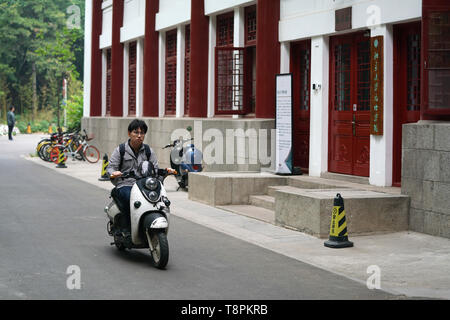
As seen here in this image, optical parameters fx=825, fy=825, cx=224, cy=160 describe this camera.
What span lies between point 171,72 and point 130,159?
16033 mm

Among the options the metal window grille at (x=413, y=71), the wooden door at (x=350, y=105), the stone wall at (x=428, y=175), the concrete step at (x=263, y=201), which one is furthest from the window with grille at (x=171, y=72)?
the stone wall at (x=428, y=175)

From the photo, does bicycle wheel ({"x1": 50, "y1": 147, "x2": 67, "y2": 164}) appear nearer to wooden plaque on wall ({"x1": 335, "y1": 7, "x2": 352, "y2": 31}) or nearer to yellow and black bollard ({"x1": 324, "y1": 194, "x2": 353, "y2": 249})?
wooden plaque on wall ({"x1": 335, "y1": 7, "x2": 352, "y2": 31})

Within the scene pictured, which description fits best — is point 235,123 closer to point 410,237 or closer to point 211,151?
point 211,151

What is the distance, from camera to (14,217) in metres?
13.5

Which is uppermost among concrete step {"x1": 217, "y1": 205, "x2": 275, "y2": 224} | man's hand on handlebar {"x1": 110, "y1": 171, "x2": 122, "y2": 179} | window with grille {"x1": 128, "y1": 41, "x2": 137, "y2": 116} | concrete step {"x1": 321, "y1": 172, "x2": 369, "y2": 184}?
window with grille {"x1": 128, "y1": 41, "x2": 137, "y2": 116}

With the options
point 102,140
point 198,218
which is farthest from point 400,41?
point 102,140

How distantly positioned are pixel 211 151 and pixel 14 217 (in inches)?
280

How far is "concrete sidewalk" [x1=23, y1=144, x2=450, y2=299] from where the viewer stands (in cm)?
880

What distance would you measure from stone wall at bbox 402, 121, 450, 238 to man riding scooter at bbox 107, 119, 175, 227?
4082mm

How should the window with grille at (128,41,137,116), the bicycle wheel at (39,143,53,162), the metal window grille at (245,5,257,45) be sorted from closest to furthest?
the metal window grille at (245,5,257,45)
the bicycle wheel at (39,143,53,162)
the window with grille at (128,41,137,116)

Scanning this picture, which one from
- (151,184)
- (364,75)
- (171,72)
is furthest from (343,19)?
(171,72)

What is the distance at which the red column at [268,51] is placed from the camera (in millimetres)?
18156

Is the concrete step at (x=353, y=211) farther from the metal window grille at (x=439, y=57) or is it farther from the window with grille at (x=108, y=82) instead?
the window with grille at (x=108, y=82)

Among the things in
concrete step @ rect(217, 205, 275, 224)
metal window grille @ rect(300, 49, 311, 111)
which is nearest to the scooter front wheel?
concrete step @ rect(217, 205, 275, 224)
